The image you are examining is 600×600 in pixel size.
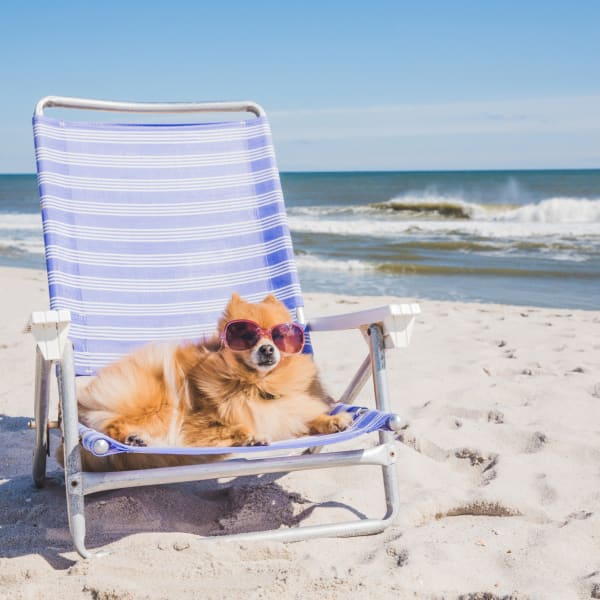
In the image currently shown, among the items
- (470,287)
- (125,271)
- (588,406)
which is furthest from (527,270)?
(125,271)

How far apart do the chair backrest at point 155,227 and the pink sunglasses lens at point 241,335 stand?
0.63m

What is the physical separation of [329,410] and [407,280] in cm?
718

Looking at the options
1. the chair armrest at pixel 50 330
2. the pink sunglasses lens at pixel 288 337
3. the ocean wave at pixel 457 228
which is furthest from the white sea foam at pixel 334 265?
the chair armrest at pixel 50 330

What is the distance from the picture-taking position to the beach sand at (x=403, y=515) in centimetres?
191

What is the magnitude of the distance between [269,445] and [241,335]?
1.39 ft

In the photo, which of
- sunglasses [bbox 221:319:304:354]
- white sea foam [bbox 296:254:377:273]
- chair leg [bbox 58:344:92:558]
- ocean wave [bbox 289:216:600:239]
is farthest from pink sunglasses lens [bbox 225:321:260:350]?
ocean wave [bbox 289:216:600:239]

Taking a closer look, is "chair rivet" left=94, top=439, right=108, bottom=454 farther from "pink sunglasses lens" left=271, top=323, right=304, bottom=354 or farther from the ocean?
the ocean

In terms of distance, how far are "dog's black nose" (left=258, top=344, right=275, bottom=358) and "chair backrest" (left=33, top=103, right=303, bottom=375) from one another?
0.70 m

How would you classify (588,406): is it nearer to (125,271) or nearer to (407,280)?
(125,271)

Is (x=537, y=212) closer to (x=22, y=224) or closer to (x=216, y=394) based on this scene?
(x=22, y=224)

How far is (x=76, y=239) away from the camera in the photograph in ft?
9.94

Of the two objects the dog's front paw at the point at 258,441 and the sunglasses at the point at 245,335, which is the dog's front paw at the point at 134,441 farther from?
the sunglasses at the point at 245,335

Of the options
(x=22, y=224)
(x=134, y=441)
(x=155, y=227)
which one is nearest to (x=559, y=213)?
(x=22, y=224)

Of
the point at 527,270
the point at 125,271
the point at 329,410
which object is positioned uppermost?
the point at 125,271
